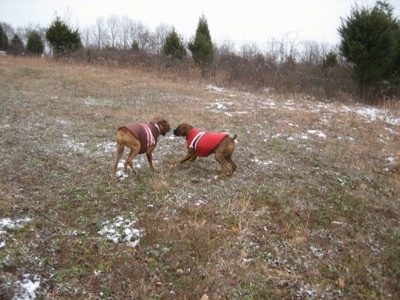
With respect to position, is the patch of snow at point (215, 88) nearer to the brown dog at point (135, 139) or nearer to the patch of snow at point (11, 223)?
the brown dog at point (135, 139)

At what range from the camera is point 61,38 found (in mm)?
24141

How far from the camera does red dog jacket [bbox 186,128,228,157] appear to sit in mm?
5578

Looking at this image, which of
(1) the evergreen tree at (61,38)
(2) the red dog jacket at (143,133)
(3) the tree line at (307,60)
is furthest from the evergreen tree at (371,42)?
(1) the evergreen tree at (61,38)

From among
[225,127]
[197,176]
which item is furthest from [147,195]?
[225,127]

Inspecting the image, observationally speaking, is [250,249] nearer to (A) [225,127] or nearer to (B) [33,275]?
(B) [33,275]

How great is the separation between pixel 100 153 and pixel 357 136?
287 inches

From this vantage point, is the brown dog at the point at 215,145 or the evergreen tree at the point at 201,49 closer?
the brown dog at the point at 215,145

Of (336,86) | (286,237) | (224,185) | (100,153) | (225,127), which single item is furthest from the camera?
(336,86)

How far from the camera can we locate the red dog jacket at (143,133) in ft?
16.7

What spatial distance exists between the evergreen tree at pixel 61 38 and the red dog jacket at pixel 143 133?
21865 mm

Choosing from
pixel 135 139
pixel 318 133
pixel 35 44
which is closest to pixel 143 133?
pixel 135 139

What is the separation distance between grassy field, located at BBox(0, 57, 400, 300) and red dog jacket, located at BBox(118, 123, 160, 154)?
2.01 feet

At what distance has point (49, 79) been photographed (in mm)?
15000

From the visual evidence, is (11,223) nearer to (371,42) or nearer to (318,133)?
(318,133)
